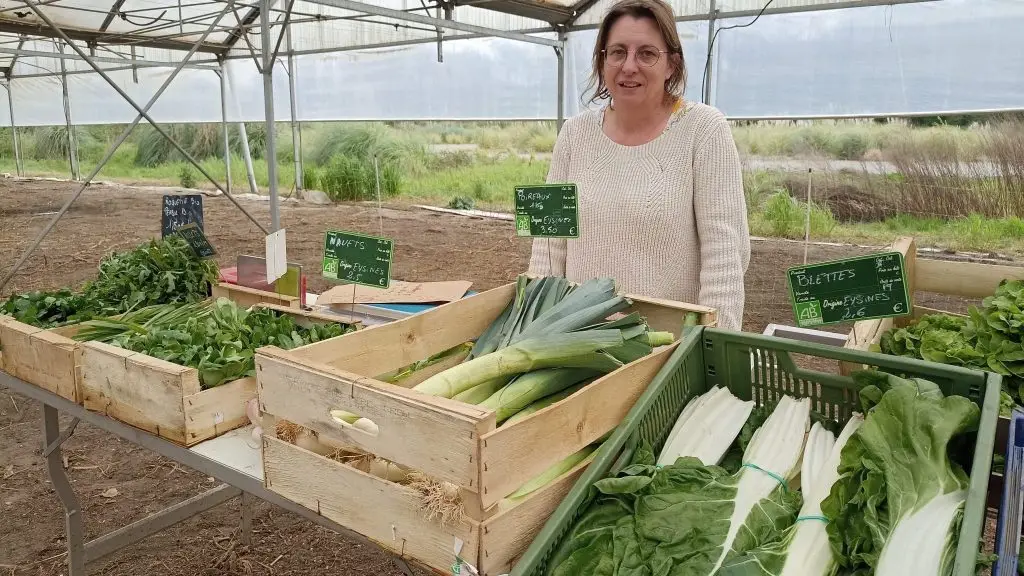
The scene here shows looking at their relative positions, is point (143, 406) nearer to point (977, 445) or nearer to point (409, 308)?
point (409, 308)

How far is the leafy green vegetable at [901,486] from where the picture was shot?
1.11 metres

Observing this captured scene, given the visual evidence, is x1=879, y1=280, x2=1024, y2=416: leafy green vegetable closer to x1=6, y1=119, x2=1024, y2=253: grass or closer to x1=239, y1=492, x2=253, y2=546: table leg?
x1=239, y1=492, x2=253, y2=546: table leg

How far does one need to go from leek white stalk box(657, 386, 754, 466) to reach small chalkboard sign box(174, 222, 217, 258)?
7.43 ft

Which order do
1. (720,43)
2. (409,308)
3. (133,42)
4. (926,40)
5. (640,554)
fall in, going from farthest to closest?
(133,42)
(720,43)
(926,40)
(409,308)
(640,554)

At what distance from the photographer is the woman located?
2.18m

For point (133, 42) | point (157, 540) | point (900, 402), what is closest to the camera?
point (900, 402)

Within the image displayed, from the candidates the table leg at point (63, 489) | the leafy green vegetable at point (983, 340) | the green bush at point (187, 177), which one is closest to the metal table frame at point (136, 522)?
the table leg at point (63, 489)

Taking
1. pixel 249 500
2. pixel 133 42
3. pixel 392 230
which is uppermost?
pixel 133 42

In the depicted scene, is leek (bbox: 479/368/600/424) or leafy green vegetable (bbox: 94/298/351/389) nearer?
leek (bbox: 479/368/600/424)

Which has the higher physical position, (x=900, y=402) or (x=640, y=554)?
(x=900, y=402)

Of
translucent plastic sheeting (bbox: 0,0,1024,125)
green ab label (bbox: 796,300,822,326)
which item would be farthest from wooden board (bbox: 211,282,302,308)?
translucent plastic sheeting (bbox: 0,0,1024,125)

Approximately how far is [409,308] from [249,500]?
1345 millimetres

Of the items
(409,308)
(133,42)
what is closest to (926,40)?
(409,308)

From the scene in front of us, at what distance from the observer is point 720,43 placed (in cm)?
713
